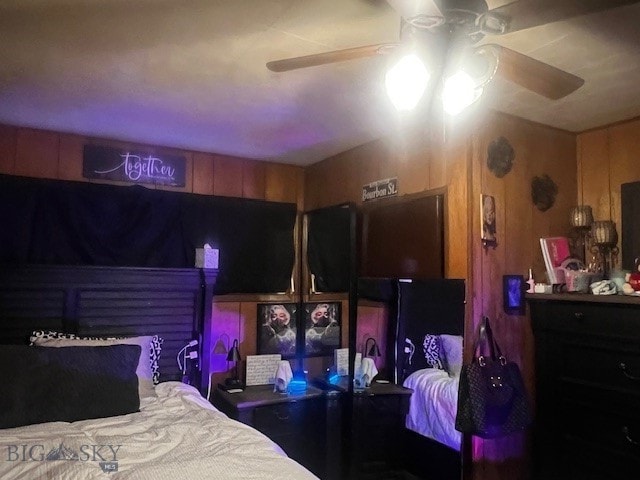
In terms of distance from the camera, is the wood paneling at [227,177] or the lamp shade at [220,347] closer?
the lamp shade at [220,347]

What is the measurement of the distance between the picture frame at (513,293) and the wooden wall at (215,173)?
180 cm

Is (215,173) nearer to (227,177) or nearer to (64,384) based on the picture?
(227,177)

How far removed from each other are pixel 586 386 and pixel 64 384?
8.52 feet

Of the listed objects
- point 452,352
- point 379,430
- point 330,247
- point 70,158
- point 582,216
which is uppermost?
point 70,158

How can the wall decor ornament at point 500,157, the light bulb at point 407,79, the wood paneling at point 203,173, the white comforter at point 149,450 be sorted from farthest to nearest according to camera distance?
the wood paneling at point 203,173, the wall decor ornament at point 500,157, the white comforter at point 149,450, the light bulb at point 407,79

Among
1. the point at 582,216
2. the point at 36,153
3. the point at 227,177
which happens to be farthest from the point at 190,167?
the point at 582,216

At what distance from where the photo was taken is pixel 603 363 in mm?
2416

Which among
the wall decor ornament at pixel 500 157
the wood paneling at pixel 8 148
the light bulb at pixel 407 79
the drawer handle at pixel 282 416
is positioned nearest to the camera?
the light bulb at pixel 407 79

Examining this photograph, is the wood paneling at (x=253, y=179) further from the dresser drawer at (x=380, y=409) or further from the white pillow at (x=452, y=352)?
the white pillow at (x=452, y=352)

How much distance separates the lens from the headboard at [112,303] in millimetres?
2811

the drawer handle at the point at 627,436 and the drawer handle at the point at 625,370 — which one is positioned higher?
the drawer handle at the point at 625,370

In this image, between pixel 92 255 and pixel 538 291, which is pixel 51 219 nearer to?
pixel 92 255

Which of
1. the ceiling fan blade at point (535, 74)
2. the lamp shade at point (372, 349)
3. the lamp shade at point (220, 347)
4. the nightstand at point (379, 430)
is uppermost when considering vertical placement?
the ceiling fan blade at point (535, 74)

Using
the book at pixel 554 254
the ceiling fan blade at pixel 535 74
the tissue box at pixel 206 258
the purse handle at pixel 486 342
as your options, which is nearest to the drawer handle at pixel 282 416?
the tissue box at pixel 206 258
